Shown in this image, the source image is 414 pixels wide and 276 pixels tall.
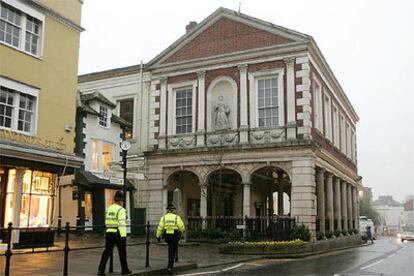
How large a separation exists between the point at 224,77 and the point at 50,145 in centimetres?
1161

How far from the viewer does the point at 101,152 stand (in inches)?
1039

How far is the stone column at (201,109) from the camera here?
2711cm

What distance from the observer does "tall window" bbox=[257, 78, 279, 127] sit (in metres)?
25.7

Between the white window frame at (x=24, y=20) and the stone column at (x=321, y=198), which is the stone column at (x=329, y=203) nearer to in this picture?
the stone column at (x=321, y=198)

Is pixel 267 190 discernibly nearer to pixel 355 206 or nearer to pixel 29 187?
pixel 355 206

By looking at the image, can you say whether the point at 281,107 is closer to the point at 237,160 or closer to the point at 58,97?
the point at 237,160

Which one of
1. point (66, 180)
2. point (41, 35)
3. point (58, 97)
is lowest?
point (66, 180)

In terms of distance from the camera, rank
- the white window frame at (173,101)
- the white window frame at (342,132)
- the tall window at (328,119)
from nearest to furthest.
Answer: the white window frame at (173,101), the tall window at (328,119), the white window frame at (342,132)

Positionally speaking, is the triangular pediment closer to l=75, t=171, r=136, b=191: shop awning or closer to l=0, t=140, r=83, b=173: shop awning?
l=75, t=171, r=136, b=191: shop awning

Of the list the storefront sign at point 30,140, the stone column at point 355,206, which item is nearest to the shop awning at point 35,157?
the storefront sign at point 30,140

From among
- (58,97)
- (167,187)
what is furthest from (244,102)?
(58,97)

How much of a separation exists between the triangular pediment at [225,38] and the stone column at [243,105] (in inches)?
46.8

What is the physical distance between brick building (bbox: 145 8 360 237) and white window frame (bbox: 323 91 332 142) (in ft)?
0.21

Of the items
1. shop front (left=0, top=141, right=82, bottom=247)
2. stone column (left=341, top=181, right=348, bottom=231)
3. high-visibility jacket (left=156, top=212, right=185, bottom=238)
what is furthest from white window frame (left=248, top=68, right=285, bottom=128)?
high-visibility jacket (left=156, top=212, right=185, bottom=238)
